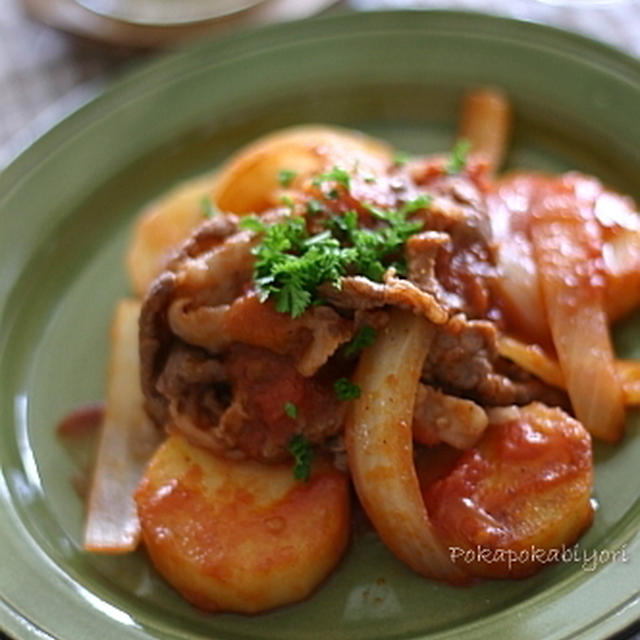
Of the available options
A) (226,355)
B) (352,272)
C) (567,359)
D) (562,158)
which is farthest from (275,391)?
(562,158)

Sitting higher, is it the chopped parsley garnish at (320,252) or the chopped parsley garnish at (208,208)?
the chopped parsley garnish at (320,252)

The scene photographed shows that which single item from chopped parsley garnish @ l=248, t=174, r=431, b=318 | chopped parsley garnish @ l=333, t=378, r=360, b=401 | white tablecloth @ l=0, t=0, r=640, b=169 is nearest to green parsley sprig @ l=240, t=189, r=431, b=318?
chopped parsley garnish @ l=248, t=174, r=431, b=318

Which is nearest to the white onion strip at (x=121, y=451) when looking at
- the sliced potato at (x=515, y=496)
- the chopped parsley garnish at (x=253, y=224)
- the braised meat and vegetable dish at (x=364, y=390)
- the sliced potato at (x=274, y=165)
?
the braised meat and vegetable dish at (x=364, y=390)

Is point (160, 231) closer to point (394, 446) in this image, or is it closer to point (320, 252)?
point (320, 252)

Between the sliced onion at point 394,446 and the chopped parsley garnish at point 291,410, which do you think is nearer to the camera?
the sliced onion at point 394,446

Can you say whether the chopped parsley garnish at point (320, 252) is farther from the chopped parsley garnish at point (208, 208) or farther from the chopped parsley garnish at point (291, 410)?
the chopped parsley garnish at point (208, 208)

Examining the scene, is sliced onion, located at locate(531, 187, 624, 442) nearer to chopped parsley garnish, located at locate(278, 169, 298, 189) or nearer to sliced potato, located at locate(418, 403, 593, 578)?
sliced potato, located at locate(418, 403, 593, 578)

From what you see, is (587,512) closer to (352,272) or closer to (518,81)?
(352,272)

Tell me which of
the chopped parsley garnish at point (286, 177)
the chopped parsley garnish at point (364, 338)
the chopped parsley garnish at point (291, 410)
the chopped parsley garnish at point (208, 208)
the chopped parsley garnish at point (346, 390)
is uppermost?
the chopped parsley garnish at point (286, 177)
